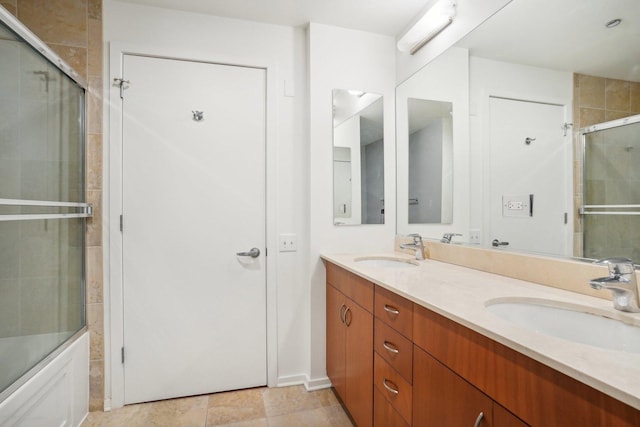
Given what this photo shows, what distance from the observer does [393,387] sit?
124cm

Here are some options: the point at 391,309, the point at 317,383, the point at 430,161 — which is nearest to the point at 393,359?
the point at 391,309

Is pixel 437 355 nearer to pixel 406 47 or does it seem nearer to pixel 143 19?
pixel 406 47

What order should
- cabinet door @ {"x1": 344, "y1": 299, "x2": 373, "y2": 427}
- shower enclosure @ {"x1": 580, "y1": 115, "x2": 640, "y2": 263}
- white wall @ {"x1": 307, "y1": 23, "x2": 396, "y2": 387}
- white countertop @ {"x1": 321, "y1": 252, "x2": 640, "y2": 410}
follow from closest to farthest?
1. white countertop @ {"x1": 321, "y1": 252, "x2": 640, "y2": 410}
2. shower enclosure @ {"x1": 580, "y1": 115, "x2": 640, "y2": 263}
3. cabinet door @ {"x1": 344, "y1": 299, "x2": 373, "y2": 427}
4. white wall @ {"x1": 307, "y1": 23, "x2": 396, "y2": 387}

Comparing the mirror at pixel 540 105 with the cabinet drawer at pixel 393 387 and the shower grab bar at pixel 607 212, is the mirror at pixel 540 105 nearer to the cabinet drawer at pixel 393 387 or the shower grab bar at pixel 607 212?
the shower grab bar at pixel 607 212

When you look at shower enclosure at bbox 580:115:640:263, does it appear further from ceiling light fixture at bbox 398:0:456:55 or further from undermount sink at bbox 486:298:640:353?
ceiling light fixture at bbox 398:0:456:55

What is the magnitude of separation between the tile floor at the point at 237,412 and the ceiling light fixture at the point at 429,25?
7.62ft

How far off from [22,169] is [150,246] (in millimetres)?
738

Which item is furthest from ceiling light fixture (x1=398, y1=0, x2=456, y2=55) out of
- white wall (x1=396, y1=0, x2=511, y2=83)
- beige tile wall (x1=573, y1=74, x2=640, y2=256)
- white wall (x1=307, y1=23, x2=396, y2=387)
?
beige tile wall (x1=573, y1=74, x2=640, y2=256)

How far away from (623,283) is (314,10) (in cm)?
205

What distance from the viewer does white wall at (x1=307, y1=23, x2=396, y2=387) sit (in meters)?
2.13

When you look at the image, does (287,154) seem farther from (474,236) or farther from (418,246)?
(474,236)

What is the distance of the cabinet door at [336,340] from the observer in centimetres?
182

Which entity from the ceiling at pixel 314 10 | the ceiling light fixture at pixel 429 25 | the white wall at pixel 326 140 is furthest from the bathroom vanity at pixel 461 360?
the ceiling at pixel 314 10

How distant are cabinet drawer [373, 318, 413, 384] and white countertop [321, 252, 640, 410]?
186 millimetres
